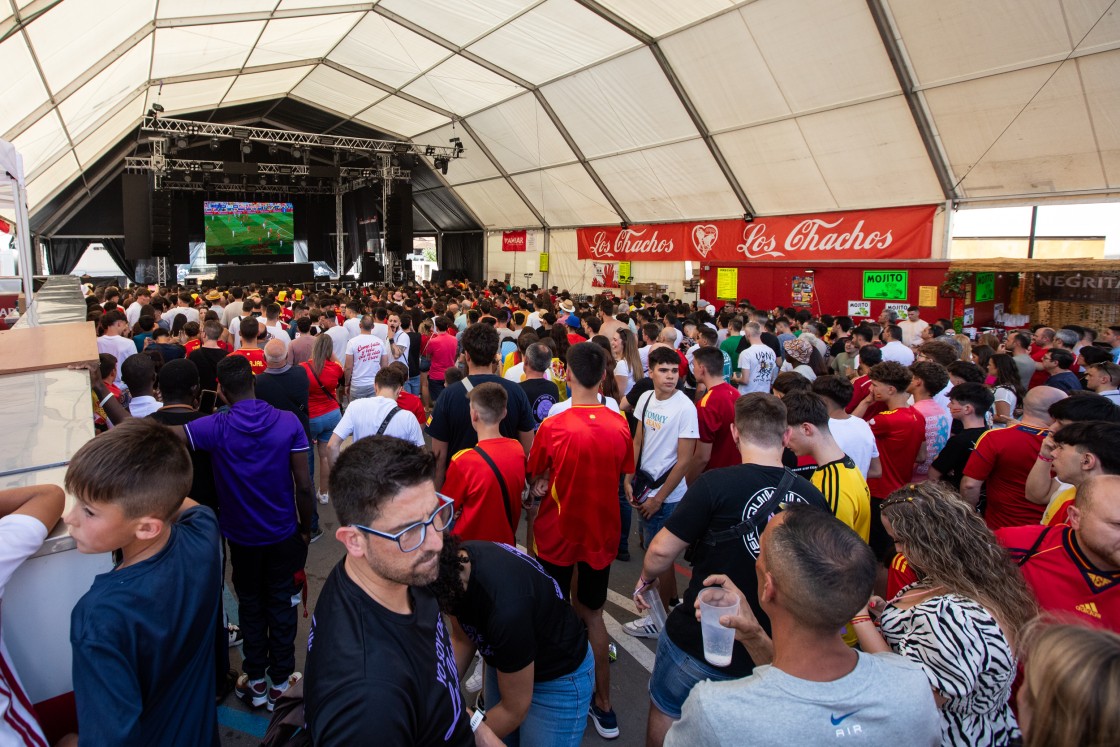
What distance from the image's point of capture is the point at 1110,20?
7797 millimetres

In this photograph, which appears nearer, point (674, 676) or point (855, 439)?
point (674, 676)

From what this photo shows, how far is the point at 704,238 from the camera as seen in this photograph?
15.7m

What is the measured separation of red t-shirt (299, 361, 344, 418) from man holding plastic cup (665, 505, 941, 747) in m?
4.67

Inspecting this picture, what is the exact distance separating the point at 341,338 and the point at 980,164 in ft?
33.7

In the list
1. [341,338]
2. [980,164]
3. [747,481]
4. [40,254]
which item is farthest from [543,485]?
[40,254]

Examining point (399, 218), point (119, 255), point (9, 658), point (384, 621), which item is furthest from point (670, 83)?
point (119, 255)

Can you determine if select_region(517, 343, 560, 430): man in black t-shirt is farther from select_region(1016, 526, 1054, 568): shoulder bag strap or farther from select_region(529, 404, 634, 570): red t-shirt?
select_region(1016, 526, 1054, 568): shoulder bag strap

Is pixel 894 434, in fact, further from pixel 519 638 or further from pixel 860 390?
pixel 519 638

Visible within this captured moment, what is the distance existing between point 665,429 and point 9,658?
2.99 meters

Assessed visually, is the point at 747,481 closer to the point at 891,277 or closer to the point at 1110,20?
the point at 1110,20

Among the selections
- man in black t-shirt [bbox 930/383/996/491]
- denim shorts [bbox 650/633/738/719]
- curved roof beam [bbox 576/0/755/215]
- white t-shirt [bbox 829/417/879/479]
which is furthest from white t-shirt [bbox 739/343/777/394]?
curved roof beam [bbox 576/0/755/215]

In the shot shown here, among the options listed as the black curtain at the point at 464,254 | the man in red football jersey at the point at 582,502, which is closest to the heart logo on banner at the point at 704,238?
the black curtain at the point at 464,254

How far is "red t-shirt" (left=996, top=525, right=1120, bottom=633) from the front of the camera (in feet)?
6.36

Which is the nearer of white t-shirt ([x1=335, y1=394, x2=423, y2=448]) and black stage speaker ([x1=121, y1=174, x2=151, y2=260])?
white t-shirt ([x1=335, y1=394, x2=423, y2=448])
